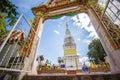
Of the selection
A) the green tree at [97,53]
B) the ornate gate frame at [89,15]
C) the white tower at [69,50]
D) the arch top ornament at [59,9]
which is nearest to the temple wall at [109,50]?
the ornate gate frame at [89,15]

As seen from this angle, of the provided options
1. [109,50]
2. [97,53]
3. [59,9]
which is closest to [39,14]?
[59,9]

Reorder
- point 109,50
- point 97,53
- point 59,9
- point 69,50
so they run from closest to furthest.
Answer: point 109,50, point 59,9, point 97,53, point 69,50

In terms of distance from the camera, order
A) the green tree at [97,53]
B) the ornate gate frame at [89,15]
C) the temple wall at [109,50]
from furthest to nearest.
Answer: the green tree at [97,53], the ornate gate frame at [89,15], the temple wall at [109,50]

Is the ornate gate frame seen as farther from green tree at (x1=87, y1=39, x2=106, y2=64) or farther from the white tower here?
green tree at (x1=87, y1=39, x2=106, y2=64)

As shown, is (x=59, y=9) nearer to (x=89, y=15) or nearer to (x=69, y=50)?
(x=89, y=15)

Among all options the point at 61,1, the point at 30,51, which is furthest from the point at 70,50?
the point at 30,51

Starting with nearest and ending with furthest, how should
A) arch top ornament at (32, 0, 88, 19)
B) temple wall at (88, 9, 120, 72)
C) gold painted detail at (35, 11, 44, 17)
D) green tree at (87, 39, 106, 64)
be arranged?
temple wall at (88, 9, 120, 72) → gold painted detail at (35, 11, 44, 17) → arch top ornament at (32, 0, 88, 19) → green tree at (87, 39, 106, 64)

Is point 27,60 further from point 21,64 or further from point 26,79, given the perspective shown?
point 26,79

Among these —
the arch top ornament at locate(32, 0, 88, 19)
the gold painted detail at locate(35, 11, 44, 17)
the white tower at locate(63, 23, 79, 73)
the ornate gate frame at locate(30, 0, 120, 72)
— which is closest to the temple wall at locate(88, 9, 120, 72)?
the ornate gate frame at locate(30, 0, 120, 72)

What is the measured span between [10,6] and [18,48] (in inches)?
72.2

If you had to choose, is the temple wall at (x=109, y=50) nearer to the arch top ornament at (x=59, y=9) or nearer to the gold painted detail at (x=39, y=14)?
the arch top ornament at (x=59, y=9)

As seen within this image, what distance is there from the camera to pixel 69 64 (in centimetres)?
2252

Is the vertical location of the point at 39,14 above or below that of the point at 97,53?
below

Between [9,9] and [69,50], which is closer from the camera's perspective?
[9,9]
